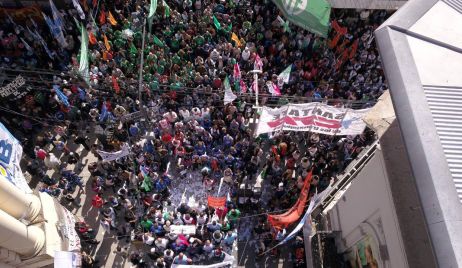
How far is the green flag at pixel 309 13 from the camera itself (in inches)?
820

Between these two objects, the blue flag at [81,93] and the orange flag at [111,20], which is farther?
the orange flag at [111,20]

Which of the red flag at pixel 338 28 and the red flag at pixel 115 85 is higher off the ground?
the red flag at pixel 338 28

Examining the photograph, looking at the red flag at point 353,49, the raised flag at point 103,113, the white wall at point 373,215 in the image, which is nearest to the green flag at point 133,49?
the raised flag at point 103,113

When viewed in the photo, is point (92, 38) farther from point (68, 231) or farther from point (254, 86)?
point (68, 231)

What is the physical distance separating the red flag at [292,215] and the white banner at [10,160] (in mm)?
9669

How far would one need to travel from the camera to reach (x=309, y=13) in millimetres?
21000

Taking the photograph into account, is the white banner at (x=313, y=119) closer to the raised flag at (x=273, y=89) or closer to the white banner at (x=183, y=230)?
the raised flag at (x=273, y=89)

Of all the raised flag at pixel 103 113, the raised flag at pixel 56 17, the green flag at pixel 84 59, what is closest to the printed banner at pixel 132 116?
the raised flag at pixel 103 113

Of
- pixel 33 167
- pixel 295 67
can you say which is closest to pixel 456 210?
pixel 295 67

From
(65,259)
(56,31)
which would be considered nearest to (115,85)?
(56,31)

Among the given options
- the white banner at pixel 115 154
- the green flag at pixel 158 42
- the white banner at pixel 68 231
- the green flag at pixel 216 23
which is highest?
the green flag at pixel 216 23

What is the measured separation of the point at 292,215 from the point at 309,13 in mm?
10118

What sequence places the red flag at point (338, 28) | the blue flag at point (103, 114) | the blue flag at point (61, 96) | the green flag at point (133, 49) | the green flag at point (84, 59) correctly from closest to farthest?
the green flag at point (84, 59) < the blue flag at point (61, 96) < the blue flag at point (103, 114) < the red flag at point (338, 28) < the green flag at point (133, 49)

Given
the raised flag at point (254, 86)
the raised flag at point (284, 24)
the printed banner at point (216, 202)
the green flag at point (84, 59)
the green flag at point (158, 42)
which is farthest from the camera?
the raised flag at point (284, 24)
